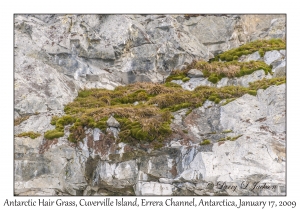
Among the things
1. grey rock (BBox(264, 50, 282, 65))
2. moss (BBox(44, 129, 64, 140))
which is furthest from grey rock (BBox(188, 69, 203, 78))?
moss (BBox(44, 129, 64, 140))

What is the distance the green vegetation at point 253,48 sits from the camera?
3238 centimetres

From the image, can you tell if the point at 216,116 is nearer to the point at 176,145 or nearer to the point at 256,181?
the point at 176,145

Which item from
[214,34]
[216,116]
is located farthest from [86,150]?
[214,34]

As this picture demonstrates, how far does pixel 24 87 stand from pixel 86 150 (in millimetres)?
7485

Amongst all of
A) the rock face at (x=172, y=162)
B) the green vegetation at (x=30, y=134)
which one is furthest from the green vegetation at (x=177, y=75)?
the green vegetation at (x=30, y=134)

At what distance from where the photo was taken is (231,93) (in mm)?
24484

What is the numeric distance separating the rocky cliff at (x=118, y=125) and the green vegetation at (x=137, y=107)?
39cm

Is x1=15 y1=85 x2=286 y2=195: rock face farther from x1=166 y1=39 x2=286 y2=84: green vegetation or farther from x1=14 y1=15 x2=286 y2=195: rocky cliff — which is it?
x1=166 y1=39 x2=286 y2=84: green vegetation

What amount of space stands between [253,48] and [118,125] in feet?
52.2

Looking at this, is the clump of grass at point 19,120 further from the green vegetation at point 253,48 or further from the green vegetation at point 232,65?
the green vegetation at point 253,48

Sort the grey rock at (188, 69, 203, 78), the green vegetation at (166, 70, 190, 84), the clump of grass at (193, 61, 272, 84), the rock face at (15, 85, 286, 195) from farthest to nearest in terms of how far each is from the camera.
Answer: the green vegetation at (166, 70, 190, 84)
the grey rock at (188, 69, 203, 78)
the clump of grass at (193, 61, 272, 84)
the rock face at (15, 85, 286, 195)

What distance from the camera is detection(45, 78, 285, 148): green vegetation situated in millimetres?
21434

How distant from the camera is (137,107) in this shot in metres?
24.2

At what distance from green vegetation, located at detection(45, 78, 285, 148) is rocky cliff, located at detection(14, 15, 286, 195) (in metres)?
0.39
